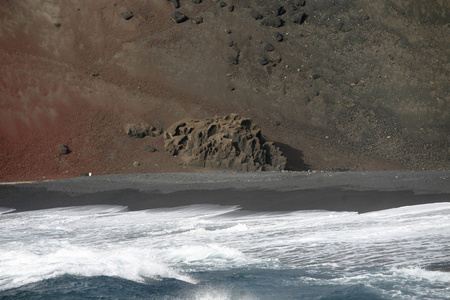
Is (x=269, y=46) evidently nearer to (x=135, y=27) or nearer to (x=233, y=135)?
(x=135, y=27)

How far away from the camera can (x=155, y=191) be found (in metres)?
14.3

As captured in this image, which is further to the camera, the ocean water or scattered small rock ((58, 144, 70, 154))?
scattered small rock ((58, 144, 70, 154))

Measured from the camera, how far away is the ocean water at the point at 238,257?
5570 mm

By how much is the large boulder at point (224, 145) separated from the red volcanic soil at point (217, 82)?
3.09 ft

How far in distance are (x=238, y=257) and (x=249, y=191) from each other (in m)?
6.20

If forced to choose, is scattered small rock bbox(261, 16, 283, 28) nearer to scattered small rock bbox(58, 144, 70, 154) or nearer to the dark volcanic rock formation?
the dark volcanic rock formation

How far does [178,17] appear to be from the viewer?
2767cm

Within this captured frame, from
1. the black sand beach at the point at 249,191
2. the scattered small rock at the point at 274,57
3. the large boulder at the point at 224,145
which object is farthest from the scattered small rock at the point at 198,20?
the black sand beach at the point at 249,191

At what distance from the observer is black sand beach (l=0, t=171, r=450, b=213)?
1086 cm

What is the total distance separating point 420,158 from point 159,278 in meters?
20.8

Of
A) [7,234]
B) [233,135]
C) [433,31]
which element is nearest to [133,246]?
[7,234]

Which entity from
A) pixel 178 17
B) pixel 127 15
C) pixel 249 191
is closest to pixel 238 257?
pixel 249 191

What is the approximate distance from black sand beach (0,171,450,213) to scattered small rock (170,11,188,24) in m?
13.2

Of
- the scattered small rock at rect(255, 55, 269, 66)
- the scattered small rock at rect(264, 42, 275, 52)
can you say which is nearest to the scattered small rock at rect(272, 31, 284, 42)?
the scattered small rock at rect(264, 42, 275, 52)
